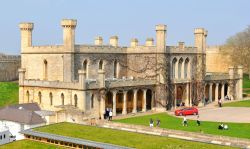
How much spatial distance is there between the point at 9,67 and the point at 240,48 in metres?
46.8

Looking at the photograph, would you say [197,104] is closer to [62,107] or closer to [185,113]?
[185,113]

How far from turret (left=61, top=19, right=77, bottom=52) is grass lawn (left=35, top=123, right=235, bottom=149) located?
16.4 meters

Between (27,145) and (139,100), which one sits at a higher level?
(139,100)

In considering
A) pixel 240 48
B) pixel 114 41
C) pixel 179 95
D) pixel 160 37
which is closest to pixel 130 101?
pixel 160 37

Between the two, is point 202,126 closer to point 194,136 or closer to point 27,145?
point 194,136

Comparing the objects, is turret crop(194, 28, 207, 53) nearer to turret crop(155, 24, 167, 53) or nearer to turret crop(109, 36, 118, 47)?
turret crop(155, 24, 167, 53)

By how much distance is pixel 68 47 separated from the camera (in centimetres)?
5456

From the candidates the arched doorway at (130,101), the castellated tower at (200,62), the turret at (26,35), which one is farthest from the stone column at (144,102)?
the turret at (26,35)

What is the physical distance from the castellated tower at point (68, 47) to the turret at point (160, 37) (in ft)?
37.2

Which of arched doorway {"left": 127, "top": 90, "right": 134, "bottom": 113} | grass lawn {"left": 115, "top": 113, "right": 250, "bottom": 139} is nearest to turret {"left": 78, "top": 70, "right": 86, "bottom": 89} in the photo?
grass lawn {"left": 115, "top": 113, "right": 250, "bottom": 139}

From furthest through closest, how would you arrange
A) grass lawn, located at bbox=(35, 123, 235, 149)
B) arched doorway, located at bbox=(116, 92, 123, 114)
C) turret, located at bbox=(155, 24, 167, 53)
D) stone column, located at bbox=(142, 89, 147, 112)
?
1. turret, located at bbox=(155, 24, 167, 53)
2. stone column, located at bbox=(142, 89, 147, 112)
3. arched doorway, located at bbox=(116, 92, 123, 114)
4. grass lawn, located at bbox=(35, 123, 235, 149)

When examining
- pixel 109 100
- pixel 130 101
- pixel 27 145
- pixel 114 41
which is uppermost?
pixel 114 41

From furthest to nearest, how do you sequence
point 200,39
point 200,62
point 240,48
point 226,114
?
point 240,48 → point 200,62 → point 200,39 → point 226,114

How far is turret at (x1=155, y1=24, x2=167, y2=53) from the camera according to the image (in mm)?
59781
